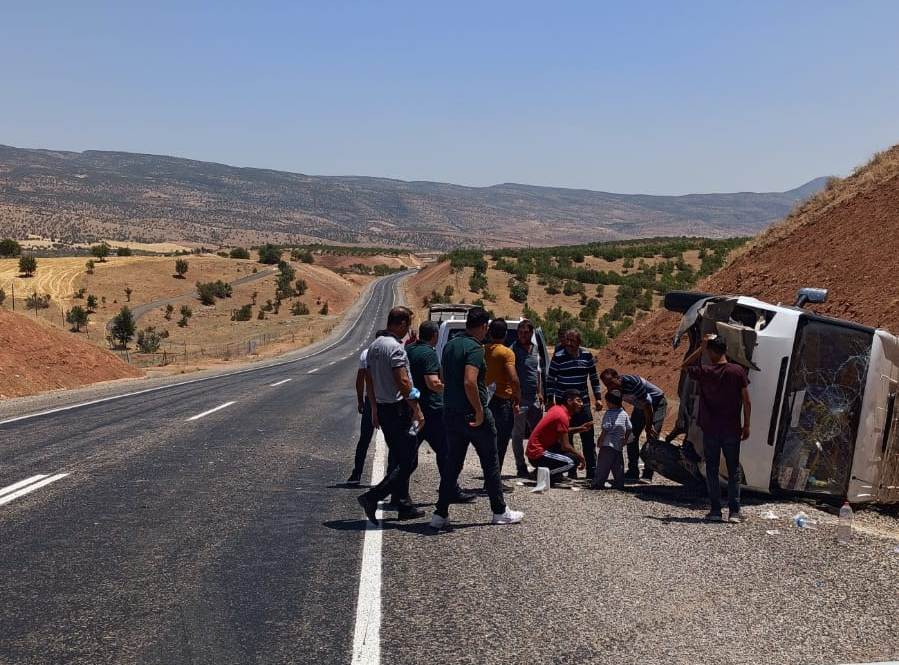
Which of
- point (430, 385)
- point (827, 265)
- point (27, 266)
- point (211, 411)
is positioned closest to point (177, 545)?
point (430, 385)

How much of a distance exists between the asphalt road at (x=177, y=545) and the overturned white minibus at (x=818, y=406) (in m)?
4.11

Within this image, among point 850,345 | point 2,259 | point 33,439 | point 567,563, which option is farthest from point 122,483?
point 2,259

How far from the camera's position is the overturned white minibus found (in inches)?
352

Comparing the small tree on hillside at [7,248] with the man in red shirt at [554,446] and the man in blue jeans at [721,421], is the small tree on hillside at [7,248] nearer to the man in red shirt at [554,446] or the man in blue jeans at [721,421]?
the man in red shirt at [554,446]

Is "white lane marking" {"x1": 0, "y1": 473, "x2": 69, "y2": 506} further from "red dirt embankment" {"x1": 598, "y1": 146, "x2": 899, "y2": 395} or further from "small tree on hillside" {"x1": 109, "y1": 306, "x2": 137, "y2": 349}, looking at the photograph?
"small tree on hillside" {"x1": 109, "y1": 306, "x2": 137, "y2": 349}

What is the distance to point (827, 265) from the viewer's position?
1853 cm

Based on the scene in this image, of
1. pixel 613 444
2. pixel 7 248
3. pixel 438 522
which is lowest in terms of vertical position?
pixel 7 248

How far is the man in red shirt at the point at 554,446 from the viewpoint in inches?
408

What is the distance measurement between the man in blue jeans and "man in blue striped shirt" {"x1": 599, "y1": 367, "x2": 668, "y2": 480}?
1949 mm

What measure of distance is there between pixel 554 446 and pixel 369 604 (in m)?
5.01

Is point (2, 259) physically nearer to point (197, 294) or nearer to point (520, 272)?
point (197, 294)

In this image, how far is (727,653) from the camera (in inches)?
199

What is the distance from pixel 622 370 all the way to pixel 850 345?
13.6 m

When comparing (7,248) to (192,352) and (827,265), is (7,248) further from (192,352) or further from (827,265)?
(827,265)
